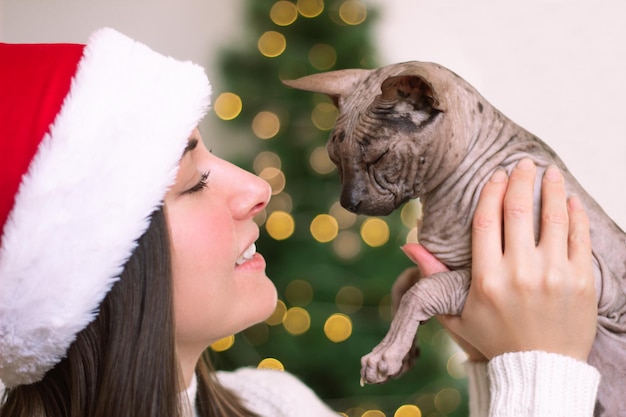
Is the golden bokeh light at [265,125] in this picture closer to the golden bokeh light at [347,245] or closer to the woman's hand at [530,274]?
the golden bokeh light at [347,245]

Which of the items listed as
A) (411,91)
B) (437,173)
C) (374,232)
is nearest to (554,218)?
(437,173)

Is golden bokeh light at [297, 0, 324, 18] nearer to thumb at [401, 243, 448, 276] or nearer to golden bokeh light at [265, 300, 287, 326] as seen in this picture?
golden bokeh light at [265, 300, 287, 326]

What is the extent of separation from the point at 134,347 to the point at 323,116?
168 centimetres

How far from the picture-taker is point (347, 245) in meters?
2.69

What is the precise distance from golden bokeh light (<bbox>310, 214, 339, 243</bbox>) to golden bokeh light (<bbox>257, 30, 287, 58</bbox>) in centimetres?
63

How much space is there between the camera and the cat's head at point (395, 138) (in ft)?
3.72

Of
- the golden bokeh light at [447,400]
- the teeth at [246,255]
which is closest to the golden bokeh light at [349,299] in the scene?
the golden bokeh light at [447,400]

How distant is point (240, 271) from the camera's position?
1243mm

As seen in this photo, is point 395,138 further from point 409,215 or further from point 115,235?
point 409,215

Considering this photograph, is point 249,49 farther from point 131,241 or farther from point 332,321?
point 131,241

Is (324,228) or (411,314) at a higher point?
(411,314)

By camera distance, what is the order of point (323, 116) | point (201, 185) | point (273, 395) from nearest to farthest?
point (201, 185) → point (273, 395) → point (323, 116)

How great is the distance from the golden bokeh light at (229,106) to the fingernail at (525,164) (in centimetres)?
170

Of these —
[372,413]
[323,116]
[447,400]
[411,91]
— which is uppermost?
[411,91]
